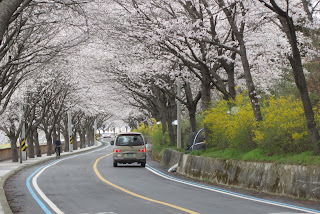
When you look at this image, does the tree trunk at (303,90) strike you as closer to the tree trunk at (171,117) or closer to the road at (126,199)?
the road at (126,199)

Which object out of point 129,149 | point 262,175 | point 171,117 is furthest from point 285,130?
point 171,117

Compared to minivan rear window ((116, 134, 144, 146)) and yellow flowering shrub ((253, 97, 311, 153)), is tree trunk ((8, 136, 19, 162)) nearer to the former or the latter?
minivan rear window ((116, 134, 144, 146))

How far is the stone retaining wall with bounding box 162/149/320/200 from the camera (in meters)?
12.6

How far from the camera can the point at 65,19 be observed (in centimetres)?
1903

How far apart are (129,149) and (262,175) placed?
14071 mm

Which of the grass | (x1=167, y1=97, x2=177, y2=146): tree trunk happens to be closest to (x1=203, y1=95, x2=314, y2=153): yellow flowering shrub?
the grass

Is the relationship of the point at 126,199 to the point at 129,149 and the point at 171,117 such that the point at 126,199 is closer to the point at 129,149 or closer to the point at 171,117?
the point at 129,149

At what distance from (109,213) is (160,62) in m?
20.7

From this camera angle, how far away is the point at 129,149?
28219 mm

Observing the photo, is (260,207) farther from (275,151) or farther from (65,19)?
(65,19)

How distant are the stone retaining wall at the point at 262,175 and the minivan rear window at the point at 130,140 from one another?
723cm

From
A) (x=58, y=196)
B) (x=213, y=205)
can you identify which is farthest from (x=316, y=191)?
(x=58, y=196)

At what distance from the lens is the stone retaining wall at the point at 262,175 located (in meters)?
Result: 12.6

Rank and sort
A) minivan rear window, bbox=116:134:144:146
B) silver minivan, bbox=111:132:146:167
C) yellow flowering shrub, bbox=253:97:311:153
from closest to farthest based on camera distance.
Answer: yellow flowering shrub, bbox=253:97:311:153
silver minivan, bbox=111:132:146:167
minivan rear window, bbox=116:134:144:146
